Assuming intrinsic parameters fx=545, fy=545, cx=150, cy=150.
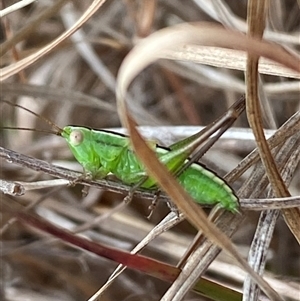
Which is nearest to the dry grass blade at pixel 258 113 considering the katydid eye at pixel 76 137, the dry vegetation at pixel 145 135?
the dry vegetation at pixel 145 135

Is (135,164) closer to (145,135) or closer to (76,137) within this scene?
(76,137)

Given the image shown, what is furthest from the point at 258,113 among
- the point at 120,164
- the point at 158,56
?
the point at 120,164

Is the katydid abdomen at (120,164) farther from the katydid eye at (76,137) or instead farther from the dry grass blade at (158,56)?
the dry grass blade at (158,56)

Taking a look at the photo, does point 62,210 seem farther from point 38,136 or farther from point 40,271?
point 38,136

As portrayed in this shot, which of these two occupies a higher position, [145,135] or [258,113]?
[145,135]

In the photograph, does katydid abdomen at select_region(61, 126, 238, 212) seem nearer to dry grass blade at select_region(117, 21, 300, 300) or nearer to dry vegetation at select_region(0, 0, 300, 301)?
dry vegetation at select_region(0, 0, 300, 301)

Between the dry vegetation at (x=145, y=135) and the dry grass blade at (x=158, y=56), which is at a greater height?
the dry vegetation at (x=145, y=135)

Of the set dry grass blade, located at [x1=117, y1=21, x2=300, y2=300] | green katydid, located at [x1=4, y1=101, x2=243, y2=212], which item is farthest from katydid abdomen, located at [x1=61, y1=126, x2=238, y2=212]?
dry grass blade, located at [x1=117, y1=21, x2=300, y2=300]
